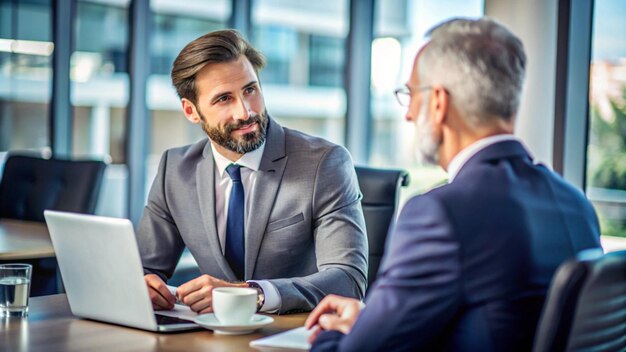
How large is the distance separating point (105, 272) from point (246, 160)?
73 cm

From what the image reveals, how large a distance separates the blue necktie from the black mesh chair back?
1.38m

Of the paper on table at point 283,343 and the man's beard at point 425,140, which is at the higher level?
the man's beard at point 425,140

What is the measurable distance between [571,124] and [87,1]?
308 centimetres

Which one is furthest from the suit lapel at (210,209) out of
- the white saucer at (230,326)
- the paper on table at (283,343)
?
the paper on table at (283,343)

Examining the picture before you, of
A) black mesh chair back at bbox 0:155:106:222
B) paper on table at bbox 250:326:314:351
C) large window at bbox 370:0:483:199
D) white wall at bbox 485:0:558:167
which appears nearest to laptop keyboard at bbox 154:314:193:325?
paper on table at bbox 250:326:314:351

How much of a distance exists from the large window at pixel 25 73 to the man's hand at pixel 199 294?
3.55 meters

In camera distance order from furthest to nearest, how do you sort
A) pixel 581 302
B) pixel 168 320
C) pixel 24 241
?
pixel 24 241, pixel 168 320, pixel 581 302

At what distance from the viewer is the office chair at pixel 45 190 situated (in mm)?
3439

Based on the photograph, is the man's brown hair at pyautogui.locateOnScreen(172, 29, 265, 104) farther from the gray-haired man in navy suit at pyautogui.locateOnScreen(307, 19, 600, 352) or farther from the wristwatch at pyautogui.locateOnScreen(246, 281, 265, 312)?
the gray-haired man in navy suit at pyautogui.locateOnScreen(307, 19, 600, 352)

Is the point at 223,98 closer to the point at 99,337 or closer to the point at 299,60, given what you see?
the point at 99,337

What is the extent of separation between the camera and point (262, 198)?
2.35 meters

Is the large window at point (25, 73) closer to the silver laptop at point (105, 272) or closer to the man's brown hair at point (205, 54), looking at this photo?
the man's brown hair at point (205, 54)

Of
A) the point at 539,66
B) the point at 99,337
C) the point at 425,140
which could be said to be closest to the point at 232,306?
the point at 99,337

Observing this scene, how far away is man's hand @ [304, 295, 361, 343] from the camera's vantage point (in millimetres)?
1552
